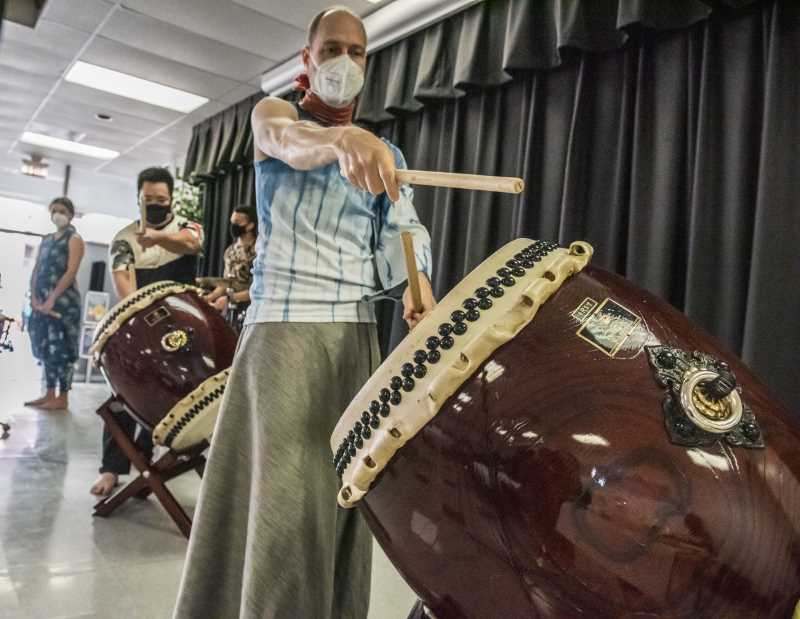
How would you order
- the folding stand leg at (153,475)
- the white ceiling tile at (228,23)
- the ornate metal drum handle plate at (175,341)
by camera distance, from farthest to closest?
1. the white ceiling tile at (228,23)
2. the folding stand leg at (153,475)
3. the ornate metal drum handle plate at (175,341)

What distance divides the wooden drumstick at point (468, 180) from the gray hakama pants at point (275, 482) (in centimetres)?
43

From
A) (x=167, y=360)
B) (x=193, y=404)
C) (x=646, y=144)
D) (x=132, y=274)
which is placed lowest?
(x=193, y=404)

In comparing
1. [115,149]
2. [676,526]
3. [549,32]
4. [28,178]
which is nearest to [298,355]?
[676,526]

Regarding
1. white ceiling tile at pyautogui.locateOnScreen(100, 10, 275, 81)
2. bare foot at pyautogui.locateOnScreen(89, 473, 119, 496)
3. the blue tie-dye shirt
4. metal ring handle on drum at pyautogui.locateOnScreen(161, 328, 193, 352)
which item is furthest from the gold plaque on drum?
white ceiling tile at pyautogui.locateOnScreen(100, 10, 275, 81)

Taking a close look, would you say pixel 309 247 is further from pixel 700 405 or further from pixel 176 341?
pixel 176 341

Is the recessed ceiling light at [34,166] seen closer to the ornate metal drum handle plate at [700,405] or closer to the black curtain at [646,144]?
the black curtain at [646,144]

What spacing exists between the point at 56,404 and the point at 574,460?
5019 millimetres

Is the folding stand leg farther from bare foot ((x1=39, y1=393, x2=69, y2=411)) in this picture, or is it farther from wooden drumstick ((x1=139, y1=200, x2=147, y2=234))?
bare foot ((x1=39, y1=393, x2=69, y2=411))

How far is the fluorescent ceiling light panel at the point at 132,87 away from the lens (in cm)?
444

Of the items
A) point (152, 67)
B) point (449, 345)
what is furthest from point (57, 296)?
point (449, 345)

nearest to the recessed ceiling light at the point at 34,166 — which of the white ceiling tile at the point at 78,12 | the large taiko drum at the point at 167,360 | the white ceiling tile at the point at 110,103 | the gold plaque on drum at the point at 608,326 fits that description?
the white ceiling tile at the point at 110,103

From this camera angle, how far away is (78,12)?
3.55 meters

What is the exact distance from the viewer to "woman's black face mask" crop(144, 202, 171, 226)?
100.0 inches

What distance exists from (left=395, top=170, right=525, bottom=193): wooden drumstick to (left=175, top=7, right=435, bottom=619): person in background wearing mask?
289 millimetres
